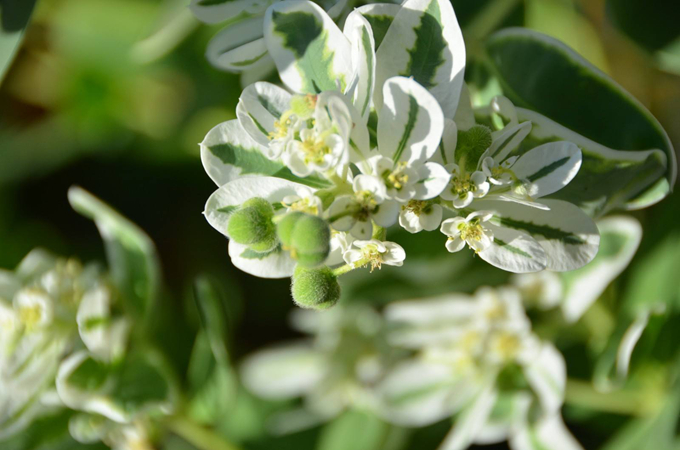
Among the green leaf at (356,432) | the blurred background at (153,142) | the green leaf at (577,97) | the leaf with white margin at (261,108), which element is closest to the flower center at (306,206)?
the leaf with white margin at (261,108)

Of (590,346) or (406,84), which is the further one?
(590,346)

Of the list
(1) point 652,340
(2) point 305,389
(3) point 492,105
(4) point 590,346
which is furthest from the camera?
(2) point 305,389

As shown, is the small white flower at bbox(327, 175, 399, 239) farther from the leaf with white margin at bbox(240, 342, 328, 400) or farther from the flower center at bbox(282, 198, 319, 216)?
the leaf with white margin at bbox(240, 342, 328, 400)

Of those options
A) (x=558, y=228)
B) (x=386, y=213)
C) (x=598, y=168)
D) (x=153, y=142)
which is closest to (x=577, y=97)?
(x=598, y=168)

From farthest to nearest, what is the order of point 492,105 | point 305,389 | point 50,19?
point 50,19, point 305,389, point 492,105

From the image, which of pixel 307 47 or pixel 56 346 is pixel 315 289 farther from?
pixel 56 346

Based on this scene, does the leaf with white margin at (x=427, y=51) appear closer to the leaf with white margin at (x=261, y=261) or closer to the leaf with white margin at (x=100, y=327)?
the leaf with white margin at (x=261, y=261)

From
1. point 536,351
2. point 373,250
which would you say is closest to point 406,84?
point 373,250

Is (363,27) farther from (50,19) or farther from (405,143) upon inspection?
(50,19)
